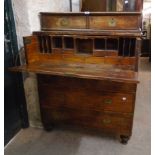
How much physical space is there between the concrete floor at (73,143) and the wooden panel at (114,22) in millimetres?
1110

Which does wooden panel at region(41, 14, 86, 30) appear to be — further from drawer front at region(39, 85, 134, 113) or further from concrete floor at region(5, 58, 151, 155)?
concrete floor at region(5, 58, 151, 155)

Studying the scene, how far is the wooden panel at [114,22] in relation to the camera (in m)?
1.54

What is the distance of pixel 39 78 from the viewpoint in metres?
1.80

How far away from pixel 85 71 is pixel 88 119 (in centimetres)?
57

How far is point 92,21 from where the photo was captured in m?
1.63

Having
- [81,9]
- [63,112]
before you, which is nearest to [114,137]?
[63,112]

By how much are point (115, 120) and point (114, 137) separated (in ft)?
1.02

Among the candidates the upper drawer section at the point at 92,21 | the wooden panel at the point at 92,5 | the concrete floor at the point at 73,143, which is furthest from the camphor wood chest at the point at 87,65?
the wooden panel at the point at 92,5

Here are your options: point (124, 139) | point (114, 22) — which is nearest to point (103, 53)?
point (114, 22)

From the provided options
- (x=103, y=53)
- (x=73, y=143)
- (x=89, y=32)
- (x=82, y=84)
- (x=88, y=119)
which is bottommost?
(x=73, y=143)

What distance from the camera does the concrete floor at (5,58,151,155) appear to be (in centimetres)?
173

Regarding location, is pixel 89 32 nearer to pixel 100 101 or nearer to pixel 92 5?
pixel 100 101

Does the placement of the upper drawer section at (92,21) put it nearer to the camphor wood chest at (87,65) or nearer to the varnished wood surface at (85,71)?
the camphor wood chest at (87,65)
